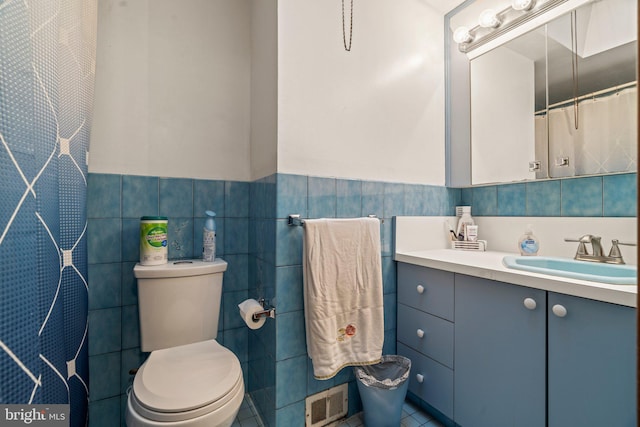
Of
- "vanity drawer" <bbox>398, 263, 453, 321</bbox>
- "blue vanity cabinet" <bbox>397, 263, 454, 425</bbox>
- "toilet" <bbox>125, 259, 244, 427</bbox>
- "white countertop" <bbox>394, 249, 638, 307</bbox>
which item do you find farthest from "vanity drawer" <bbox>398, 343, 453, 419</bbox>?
"toilet" <bbox>125, 259, 244, 427</bbox>

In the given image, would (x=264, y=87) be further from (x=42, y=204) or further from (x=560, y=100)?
(x=560, y=100)

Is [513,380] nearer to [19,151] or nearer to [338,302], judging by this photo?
[338,302]

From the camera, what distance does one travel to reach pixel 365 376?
1.31 m

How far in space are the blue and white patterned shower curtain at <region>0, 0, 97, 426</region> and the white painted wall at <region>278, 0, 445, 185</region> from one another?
2.35 ft

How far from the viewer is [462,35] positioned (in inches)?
66.4

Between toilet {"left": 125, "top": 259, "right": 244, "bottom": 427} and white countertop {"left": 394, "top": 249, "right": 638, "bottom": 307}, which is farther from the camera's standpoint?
toilet {"left": 125, "top": 259, "right": 244, "bottom": 427}

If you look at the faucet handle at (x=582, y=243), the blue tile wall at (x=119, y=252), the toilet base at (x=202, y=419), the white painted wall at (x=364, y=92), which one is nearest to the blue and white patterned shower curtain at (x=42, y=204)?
the toilet base at (x=202, y=419)

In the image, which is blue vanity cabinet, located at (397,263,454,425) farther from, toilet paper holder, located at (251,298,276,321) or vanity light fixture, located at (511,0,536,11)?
vanity light fixture, located at (511,0,536,11)

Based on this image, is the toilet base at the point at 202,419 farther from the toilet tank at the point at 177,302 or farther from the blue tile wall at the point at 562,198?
the blue tile wall at the point at 562,198

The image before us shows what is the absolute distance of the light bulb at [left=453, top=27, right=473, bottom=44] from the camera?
5.51ft

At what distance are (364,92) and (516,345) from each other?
1.30 metres

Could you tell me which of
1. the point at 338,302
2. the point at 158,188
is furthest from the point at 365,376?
the point at 158,188

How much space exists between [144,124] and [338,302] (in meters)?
1.28

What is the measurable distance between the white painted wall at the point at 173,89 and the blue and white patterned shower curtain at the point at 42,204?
326mm
